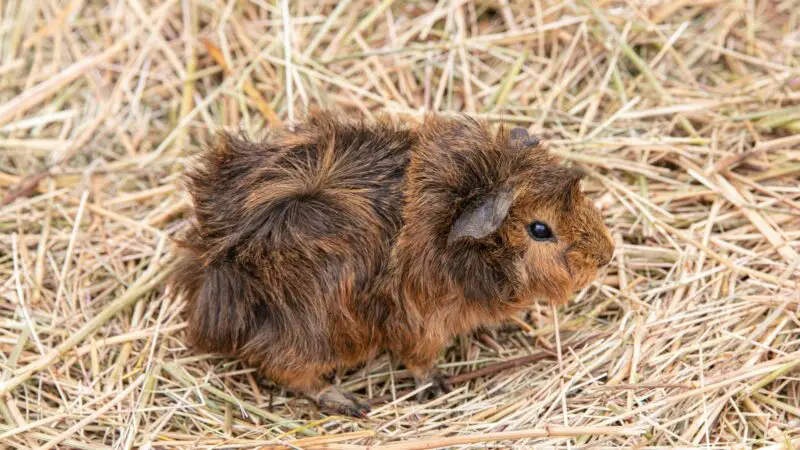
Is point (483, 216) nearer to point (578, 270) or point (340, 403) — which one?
point (578, 270)

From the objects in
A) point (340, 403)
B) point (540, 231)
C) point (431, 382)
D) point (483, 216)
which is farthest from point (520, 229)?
point (340, 403)

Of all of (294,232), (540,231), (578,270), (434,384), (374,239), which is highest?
(294,232)

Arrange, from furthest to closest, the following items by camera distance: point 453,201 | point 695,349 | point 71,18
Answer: point 71,18, point 695,349, point 453,201

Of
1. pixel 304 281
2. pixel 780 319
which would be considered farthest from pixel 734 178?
pixel 304 281

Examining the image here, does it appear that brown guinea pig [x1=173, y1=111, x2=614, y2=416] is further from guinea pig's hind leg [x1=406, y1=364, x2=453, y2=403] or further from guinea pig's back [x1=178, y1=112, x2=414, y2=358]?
guinea pig's hind leg [x1=406, y1=364, x2=453, y2=403]

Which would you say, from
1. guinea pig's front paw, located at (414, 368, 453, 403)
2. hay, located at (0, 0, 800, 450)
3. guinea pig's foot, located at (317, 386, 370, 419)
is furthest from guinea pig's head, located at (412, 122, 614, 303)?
guinea pig's foot, located at (317, 386, 370, 419)

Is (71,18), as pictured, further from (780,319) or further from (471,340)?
(780,319)
